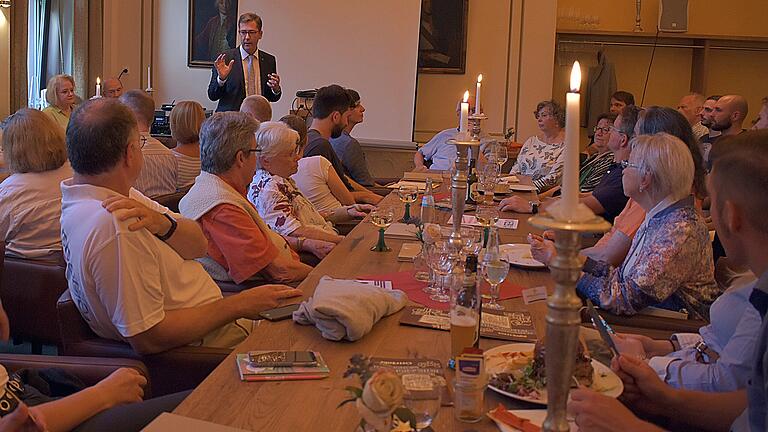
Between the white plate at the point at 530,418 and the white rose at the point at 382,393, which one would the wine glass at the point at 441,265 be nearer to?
the white plate at the point at 530,418

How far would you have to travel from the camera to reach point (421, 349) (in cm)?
217

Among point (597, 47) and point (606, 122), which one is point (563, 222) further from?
point (597, 47)

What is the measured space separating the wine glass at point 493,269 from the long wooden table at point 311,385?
0.05 m

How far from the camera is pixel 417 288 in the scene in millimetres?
2789

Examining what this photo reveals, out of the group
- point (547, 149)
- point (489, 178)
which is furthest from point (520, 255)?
point (547, 149)

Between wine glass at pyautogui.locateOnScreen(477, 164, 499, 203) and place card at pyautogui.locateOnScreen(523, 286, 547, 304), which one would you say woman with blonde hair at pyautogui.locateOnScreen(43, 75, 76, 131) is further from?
place card at pyautogui.locateOnScreen(523, 286, 547, 304)

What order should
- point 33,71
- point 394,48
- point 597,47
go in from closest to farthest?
point 33,71
point 394,48
point 597,47

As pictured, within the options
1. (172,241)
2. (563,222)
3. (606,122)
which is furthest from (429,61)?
(563,222)

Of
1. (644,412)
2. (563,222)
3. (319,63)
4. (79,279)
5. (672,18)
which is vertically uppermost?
(672,18)

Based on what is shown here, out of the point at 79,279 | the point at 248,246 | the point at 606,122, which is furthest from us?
the point at 606,122

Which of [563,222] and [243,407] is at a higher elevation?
[563,222]

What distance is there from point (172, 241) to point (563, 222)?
72.4 inches

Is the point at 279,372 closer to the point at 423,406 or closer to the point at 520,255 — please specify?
the point at 423,406

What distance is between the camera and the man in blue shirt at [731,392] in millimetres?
1659
